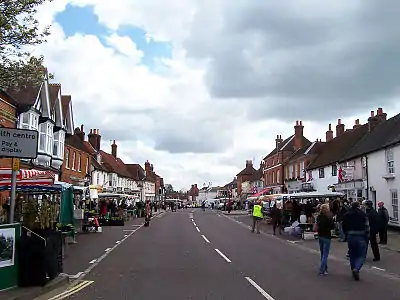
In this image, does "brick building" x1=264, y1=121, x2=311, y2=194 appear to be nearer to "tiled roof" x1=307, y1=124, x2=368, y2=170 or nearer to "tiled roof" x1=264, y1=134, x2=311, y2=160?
"tiled roof" x1=264, y1=134, x2=311, y2=160

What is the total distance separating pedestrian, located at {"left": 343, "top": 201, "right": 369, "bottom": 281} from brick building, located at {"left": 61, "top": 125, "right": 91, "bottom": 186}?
29977mm

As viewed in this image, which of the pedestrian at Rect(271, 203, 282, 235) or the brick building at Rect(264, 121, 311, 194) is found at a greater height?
the brick building at Rect(264, 121, 311, 194)

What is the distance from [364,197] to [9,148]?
27693 mm

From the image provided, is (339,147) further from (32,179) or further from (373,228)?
(32,179)

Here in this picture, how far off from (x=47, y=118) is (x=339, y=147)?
89.8 feet

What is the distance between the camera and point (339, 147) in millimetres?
45250

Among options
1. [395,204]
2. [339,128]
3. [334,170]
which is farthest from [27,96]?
[339,128]

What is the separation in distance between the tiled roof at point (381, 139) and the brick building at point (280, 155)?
87.2 feet

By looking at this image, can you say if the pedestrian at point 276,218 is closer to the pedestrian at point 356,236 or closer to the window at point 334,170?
the window at point 334,170

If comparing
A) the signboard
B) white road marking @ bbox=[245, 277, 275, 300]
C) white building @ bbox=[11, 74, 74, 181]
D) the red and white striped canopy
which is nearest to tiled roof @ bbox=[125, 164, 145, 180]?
white building @ bbox=[11, 74, 74, 181]

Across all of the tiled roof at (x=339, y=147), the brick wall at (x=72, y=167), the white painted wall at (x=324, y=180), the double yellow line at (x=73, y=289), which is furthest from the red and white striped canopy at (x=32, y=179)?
the white painted wall at (x=324, y=180)

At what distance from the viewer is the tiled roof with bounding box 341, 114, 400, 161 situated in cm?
2903

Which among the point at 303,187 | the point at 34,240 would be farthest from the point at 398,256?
the point at 303,187

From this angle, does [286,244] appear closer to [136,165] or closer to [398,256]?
[398,256]
